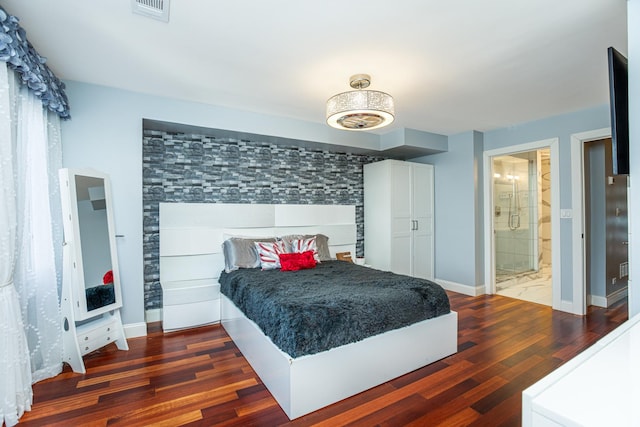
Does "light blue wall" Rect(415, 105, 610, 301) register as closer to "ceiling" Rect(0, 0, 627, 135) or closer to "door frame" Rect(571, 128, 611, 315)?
"door frame" Rect(571, 128, 611, 315)

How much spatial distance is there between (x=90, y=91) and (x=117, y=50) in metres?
0.86

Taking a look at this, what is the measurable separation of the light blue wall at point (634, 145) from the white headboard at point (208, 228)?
336 cm

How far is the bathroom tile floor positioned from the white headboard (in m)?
3.19

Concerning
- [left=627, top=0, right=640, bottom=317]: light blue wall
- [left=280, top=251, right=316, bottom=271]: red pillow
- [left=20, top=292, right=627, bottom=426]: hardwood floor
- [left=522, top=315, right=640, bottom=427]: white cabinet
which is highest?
[left=627, top=0, right=640, bottom=317]: light blue wall

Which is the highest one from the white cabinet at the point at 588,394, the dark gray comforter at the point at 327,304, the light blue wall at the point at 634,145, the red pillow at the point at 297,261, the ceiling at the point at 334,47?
the ceiling at the point at 334,47

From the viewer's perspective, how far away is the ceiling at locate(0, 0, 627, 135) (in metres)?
1.88

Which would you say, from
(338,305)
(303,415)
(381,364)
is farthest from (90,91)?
(381,364)

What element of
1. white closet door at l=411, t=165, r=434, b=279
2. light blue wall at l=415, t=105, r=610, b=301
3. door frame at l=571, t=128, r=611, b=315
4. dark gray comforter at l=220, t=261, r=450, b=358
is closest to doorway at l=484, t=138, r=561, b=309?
light blue wall at l=415, t=105, r=610, b=301

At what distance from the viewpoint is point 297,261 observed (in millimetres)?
3613

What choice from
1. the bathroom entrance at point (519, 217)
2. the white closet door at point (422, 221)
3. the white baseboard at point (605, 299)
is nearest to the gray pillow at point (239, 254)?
the white closet door at point (422, 221)

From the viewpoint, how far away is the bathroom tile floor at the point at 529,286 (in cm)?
449

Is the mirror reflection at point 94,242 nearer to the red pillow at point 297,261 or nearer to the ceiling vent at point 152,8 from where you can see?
the ceiling vent at point 152,8

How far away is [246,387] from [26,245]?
185 cm

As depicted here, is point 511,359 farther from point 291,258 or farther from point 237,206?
point 237,206
